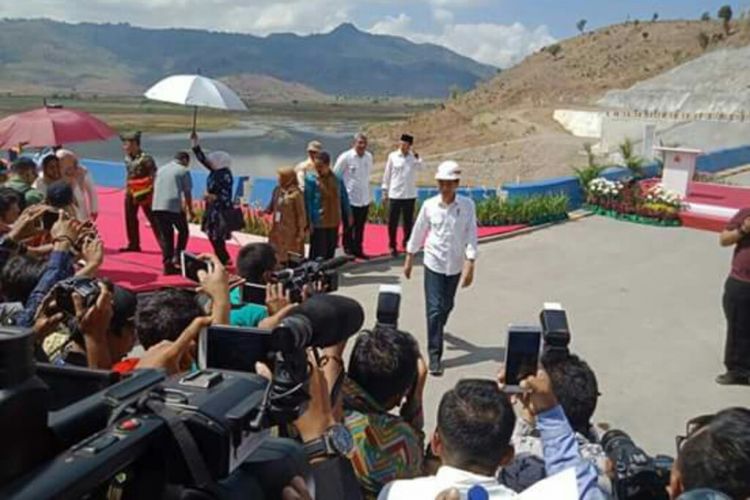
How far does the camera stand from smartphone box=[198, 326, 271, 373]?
188cm

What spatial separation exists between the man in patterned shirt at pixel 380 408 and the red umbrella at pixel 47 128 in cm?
607

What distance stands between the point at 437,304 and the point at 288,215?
6.91ft

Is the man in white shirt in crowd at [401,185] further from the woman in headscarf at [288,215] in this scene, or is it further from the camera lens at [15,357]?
the camera lens at [15,357]

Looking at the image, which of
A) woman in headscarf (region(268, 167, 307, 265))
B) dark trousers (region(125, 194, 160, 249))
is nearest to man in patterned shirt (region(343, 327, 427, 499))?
woman in headscarf (region(268, 167, 307, 265))

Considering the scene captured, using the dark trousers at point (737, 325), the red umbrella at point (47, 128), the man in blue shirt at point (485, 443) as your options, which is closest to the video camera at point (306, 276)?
the man in blue shirt at point (485, 443)

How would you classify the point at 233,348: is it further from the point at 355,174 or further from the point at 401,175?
the point at 401,175

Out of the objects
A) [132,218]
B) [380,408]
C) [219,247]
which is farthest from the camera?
[132,218]

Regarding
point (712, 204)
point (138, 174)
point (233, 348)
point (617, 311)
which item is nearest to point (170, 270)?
point (138, 174)

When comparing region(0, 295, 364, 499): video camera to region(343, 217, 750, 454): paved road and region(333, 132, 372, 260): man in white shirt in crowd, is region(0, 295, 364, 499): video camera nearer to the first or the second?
region(343, 217, 750, 454): paved road

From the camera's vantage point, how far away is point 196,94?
26.4 feet

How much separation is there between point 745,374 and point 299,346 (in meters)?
5.03

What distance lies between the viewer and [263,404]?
1.49 meters

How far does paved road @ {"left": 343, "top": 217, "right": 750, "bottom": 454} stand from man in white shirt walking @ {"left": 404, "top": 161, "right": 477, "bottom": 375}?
16.2 inches

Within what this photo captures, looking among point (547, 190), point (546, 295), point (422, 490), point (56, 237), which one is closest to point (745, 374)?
point (546, 295)
